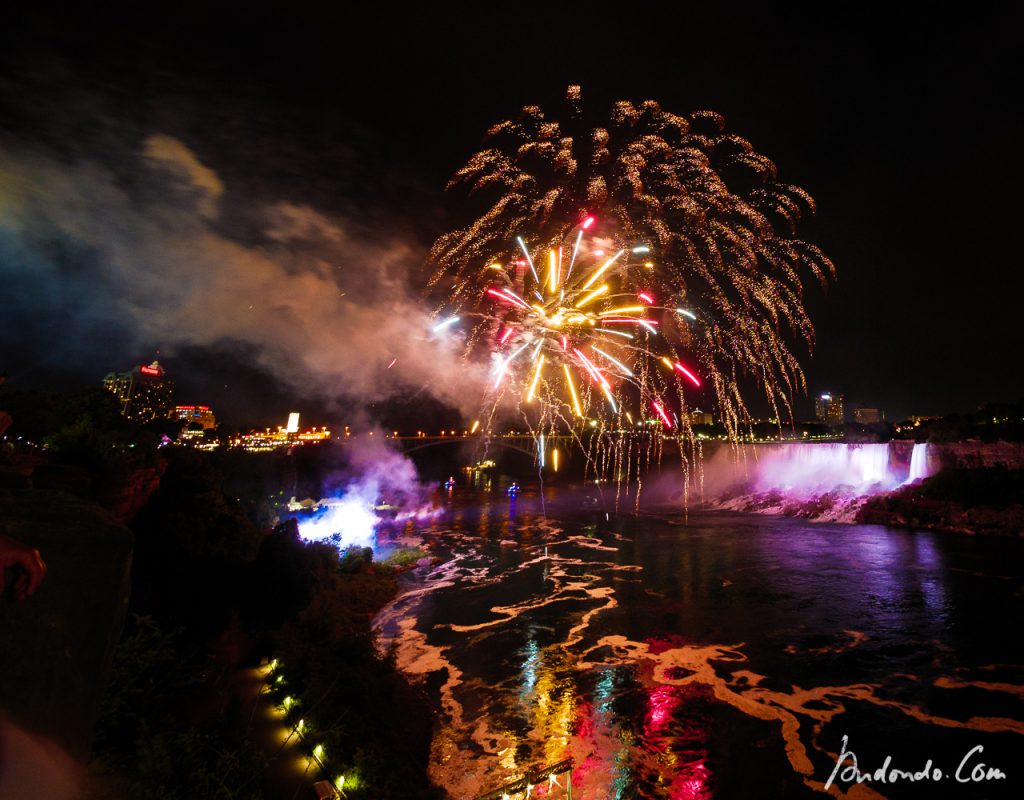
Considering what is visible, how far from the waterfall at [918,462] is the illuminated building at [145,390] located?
253 ft

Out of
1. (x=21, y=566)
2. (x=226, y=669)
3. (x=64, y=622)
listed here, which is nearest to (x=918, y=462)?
(x=226, y=669)

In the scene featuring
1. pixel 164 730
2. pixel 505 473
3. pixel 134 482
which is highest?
pixel 134 482

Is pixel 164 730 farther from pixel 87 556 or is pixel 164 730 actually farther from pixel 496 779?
pixel 496 779

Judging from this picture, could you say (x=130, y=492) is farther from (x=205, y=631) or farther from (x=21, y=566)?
(x=21, y=566)

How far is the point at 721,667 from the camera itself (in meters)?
15.3

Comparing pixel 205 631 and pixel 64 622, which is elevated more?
pixel 64 622

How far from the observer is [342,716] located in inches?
385

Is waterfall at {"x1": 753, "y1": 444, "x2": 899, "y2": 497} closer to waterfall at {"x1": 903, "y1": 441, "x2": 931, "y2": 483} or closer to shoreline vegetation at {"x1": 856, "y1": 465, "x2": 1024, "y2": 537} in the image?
waterfall at {"x1": 903, "y1": 441, "x2": 931, "y2": 483}

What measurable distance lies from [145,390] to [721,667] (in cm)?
8447

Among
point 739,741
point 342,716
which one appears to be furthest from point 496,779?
point 739,741

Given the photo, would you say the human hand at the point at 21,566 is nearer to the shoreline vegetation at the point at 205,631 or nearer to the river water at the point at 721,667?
the shoreline vegetation at the point at 205,631

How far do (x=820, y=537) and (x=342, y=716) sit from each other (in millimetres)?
36546

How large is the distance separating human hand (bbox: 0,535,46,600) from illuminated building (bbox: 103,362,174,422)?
66.8 meters

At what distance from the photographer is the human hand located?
3572mm
